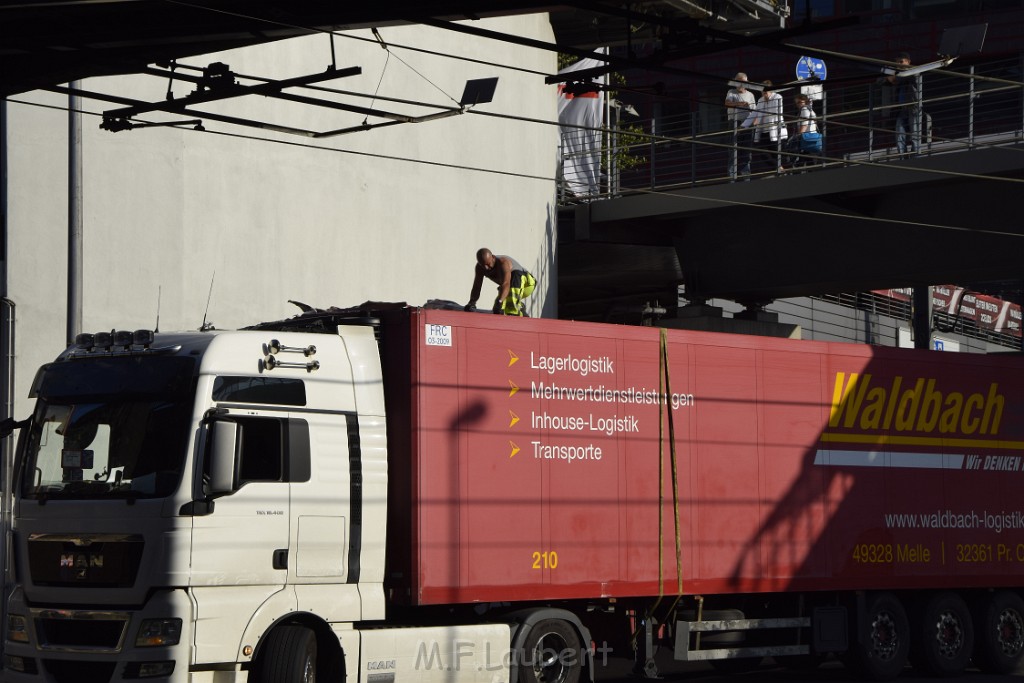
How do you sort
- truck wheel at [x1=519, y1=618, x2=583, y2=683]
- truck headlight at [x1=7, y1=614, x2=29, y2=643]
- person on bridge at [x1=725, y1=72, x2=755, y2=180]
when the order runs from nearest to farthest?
1. truck headlight at [x1=7, y1=614, x2=29, y2=643]
2. truck wheel at [x1=519, y1=618, x2=583, y2=683]
3. person on bridge at [x1=725, y1=72, x2=755, y2=180]

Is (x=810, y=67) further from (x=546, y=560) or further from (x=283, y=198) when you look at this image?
(x=546, y=560)

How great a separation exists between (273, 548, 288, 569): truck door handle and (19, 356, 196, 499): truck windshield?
3.19ft

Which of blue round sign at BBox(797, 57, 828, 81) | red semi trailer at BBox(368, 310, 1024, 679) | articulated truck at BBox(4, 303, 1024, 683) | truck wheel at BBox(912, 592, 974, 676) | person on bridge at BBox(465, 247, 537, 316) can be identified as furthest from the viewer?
blue round sign at BBox(797, 57, 828, 81)

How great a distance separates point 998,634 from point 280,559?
9.13m

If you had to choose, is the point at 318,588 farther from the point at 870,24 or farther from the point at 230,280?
the point at 870,24

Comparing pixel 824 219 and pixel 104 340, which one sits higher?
pixel 824 219

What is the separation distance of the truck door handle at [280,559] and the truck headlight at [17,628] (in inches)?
78.1

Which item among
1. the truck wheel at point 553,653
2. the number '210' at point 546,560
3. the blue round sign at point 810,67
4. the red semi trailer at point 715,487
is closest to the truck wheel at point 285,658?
the red semi trailer at point 715,487

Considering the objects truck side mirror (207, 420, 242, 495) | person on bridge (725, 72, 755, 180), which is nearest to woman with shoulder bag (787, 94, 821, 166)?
person on bridge (725, 72, 755, 180)

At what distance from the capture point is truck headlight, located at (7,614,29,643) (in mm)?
11203

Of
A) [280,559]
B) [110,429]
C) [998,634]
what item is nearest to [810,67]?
[998,634]

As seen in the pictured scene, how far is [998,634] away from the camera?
53.9ft

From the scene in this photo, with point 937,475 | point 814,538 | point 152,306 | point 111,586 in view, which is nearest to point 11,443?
point 152,306

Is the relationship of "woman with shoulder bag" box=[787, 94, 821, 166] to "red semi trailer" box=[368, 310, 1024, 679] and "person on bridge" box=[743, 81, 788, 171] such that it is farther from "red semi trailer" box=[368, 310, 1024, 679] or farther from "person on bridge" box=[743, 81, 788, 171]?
"red semi trailer" box=[368, 310, 1024, 679]
